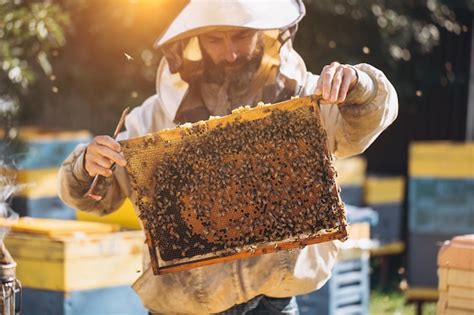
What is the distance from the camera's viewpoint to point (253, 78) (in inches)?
131

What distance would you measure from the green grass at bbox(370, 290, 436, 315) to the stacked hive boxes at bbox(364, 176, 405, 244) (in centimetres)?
61

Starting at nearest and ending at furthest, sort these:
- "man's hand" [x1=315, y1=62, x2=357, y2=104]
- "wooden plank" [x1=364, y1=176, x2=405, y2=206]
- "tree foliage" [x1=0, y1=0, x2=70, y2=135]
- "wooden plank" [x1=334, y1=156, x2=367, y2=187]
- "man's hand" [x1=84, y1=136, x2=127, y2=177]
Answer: "man's hand" [x1=315, y1=62, x2=357, y2=104], "man's hand" [x1=84, y1=136, x2=127, y2=177], "tree foliage" [x1=0, y1=0, x2=70, y2=135], "wooden plank" [x1=334, y1=156, x2=367, y2=187], "wooden plank" [x1=364, y1=176, x2=405, y2=206]

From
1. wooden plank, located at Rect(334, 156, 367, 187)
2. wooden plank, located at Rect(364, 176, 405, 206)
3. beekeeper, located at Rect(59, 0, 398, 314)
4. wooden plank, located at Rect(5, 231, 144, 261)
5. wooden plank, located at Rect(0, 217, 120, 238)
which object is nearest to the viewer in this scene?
beekeeper, located at Rect(59, 0, 398, 314)

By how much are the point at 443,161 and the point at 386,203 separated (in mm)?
1793

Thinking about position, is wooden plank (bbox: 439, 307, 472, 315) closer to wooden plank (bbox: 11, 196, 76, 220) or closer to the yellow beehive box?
the yellow beehive box

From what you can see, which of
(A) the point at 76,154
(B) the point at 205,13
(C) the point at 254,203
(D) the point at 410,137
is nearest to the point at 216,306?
(C) the point at 254,203

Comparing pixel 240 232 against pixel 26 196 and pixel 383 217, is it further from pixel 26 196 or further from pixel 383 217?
pixel 383 217

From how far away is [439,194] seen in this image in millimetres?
7234

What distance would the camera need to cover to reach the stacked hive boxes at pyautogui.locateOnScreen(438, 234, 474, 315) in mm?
3297

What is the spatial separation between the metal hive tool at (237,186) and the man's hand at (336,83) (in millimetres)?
71

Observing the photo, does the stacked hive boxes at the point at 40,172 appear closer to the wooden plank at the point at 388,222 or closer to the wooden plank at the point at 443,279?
the wooden plank at the point at 388,222

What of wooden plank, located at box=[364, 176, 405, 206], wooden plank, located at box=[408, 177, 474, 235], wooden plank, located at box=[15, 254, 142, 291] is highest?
wooden plank, located at box=[15, 254, 142, 291]

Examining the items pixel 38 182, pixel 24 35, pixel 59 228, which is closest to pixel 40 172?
pixel 38 182

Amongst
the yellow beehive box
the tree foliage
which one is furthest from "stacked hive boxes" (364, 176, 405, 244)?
the yellow beehive box
